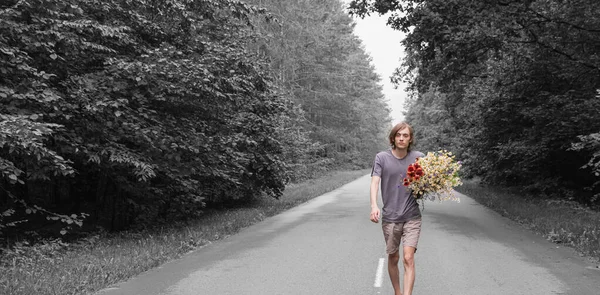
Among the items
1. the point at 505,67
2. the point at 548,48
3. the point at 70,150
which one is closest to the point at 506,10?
the point at 548,48

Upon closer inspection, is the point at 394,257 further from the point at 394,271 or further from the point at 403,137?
the point at 403,137

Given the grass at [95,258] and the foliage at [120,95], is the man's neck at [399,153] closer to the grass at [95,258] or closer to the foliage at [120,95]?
the grass at [95,258]

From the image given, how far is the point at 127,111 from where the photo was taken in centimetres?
985

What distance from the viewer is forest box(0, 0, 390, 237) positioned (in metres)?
8.12

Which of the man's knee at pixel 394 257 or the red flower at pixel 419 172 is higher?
the red flower at pixel 419 172

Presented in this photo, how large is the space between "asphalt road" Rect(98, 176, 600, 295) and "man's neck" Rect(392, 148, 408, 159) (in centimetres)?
198

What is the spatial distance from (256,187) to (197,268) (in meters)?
10.8

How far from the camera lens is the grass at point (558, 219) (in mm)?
9672

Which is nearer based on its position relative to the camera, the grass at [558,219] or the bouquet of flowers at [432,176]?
the bouquet of flowers at [432,176]

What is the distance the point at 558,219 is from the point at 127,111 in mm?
10595

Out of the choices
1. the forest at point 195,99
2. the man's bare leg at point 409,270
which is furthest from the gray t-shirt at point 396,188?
the forest at point 195,99

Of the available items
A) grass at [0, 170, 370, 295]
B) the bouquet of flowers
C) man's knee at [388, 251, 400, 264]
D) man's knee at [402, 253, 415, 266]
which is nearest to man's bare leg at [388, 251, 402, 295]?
man's knee at [388, 251, 400, 264]

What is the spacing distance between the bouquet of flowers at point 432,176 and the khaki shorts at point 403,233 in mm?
305

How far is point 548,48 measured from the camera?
48.8ft
